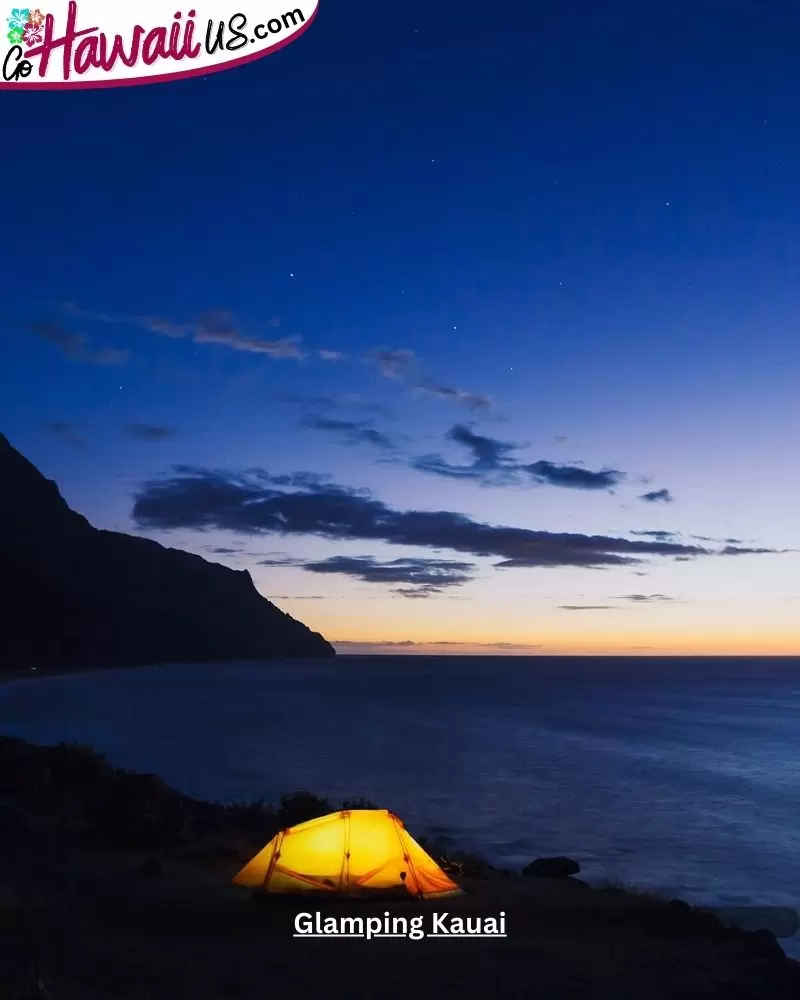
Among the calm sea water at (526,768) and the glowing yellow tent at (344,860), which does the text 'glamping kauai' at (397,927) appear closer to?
the glowing yellow tent at (344,860)

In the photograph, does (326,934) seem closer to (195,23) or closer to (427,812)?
(195,23)

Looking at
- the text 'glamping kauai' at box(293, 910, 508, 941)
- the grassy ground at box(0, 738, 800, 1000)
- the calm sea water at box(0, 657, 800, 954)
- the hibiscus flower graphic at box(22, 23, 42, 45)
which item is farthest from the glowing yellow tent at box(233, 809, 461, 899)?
the hibiscus flower graphic at box(22, 23, 42, 45)

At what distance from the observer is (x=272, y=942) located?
12.4m

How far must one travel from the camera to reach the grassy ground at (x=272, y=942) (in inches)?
409

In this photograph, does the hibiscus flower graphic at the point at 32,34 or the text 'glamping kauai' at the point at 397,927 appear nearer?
the text 'glamping kauai' at the point at 397,927

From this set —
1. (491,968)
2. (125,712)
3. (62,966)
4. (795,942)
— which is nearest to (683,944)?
(491,968)

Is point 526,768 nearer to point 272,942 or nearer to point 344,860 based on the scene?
point 344,860

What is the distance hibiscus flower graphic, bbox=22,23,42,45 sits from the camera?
15.7 meters

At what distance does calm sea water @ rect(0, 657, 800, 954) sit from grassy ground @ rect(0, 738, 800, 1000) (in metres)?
6.58

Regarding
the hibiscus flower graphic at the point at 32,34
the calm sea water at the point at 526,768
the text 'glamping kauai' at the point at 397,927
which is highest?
the hibiscus flower graphic at the point at 32,34

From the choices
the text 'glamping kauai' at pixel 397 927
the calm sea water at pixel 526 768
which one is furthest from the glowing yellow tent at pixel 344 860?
the calm sea water at pixel 526 768

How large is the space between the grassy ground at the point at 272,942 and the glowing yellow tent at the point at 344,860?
32cm

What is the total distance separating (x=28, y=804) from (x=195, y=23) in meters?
19.8

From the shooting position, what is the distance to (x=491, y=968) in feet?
37.7
